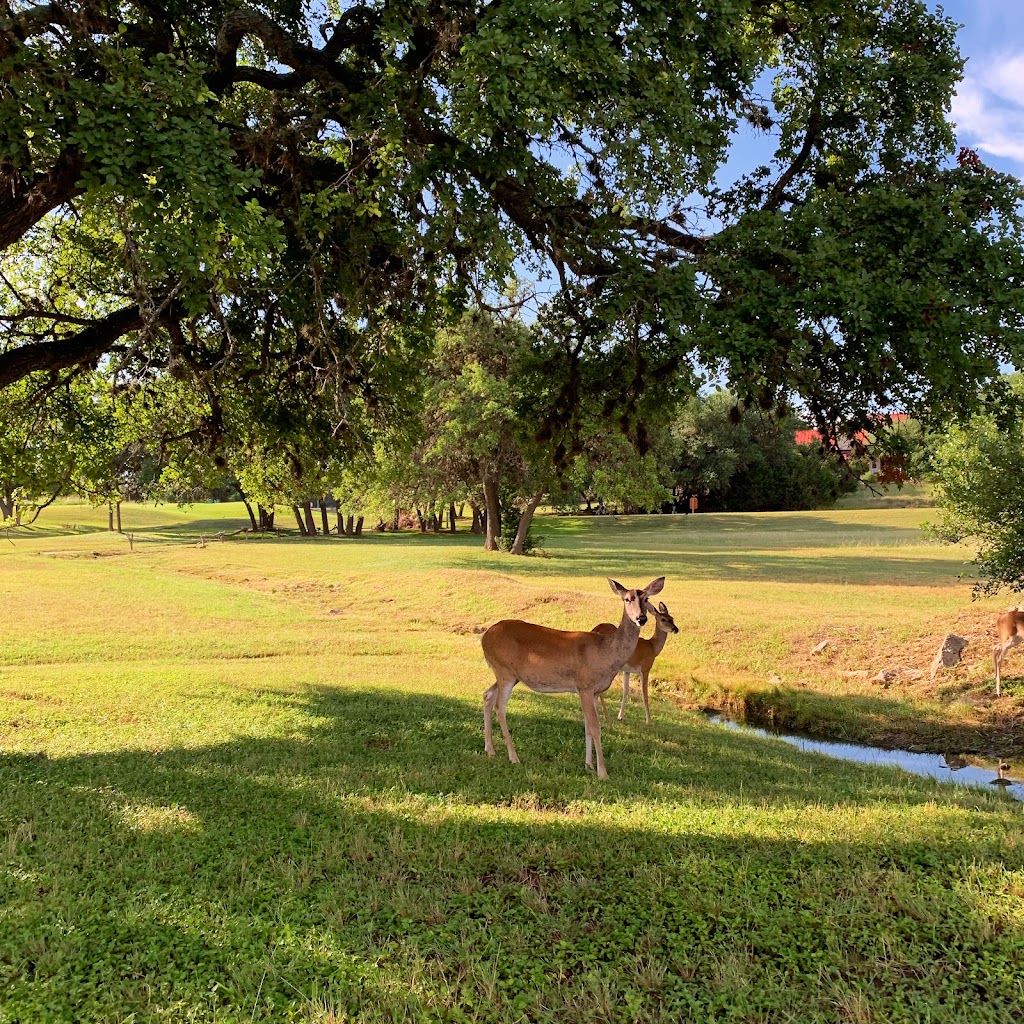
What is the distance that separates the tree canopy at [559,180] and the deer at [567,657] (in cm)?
300

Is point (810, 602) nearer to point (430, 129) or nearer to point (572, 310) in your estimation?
point (572, 310)

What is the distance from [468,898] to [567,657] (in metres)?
3.98

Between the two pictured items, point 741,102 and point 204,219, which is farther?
point 741,102

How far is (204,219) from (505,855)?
5.86 metres

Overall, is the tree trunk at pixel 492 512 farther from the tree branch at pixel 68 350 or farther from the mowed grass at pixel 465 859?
the tree branch at pixel 68 350

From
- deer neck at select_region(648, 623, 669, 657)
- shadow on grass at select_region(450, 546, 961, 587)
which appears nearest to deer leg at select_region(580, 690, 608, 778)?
deer neck at select_region(648, 623, 669, 657)

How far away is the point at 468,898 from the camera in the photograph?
5.08 metres

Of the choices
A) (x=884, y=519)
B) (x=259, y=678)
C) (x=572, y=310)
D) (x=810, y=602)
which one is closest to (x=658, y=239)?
(x=572, y=310)

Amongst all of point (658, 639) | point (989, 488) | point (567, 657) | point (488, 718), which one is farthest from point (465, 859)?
point (989, 488)

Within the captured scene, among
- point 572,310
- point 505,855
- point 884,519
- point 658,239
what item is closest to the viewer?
point 505,855

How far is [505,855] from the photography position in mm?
5762

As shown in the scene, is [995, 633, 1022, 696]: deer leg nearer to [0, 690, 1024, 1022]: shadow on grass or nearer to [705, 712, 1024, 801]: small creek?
[705, 712, 1024, 801]: small creek

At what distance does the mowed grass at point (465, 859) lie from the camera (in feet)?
13.3

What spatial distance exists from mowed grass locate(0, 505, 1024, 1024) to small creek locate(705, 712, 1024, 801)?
92 cm
